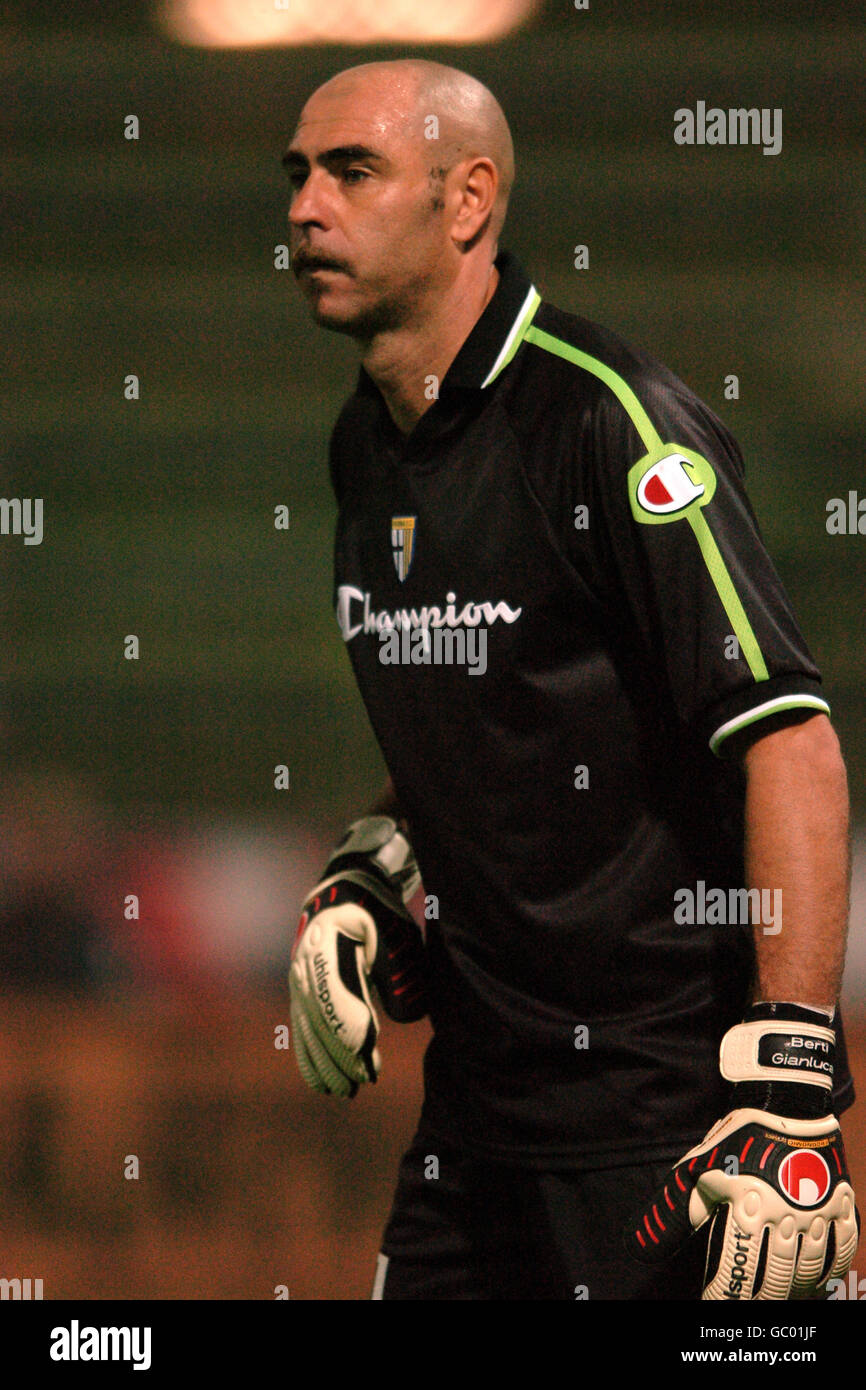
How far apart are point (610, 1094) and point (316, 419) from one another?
267 inches

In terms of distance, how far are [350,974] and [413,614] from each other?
59 centimetres

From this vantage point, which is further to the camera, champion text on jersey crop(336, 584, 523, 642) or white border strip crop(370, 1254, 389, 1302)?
white border strip crop(370, 1254, 389, 1302)

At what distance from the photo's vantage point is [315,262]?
219cm

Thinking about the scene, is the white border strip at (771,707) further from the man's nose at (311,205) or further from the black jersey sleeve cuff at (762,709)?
the man's nose at (311,205)

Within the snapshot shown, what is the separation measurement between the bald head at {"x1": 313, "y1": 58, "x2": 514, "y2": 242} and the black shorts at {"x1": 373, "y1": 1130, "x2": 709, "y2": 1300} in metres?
1.38

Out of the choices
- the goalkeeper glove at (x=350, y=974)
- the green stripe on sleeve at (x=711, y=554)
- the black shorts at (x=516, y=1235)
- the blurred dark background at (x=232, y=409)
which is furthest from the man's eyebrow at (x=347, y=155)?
the blurred dark background at (x=232, y=409)

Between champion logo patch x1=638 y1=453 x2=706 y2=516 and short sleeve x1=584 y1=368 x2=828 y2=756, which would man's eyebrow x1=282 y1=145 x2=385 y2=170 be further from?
champion logo patch x1=638 y1=453 x2=706 y2=516

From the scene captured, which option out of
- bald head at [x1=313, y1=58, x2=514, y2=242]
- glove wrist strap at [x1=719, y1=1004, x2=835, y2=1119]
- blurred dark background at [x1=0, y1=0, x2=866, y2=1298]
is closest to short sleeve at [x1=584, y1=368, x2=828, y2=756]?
glove wrist strap at [x1=719, y1=1004, x2=835, y2=1119]

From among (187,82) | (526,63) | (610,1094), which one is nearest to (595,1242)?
(610,1094)

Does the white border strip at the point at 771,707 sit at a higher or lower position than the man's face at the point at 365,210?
lower

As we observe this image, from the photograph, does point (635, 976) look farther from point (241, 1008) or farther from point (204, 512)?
point (204, 512)

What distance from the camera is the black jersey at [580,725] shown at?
1.86 m

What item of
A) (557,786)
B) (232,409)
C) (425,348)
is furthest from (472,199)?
(232,409)

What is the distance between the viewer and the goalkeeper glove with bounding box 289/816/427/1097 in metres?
2.38
